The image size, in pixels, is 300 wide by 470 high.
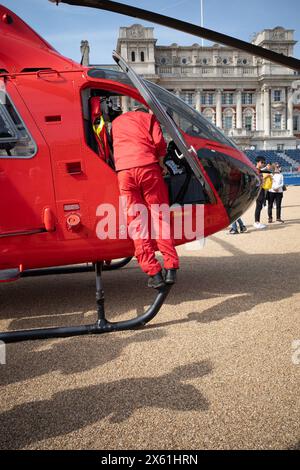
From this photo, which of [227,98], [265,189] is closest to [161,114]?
[265,189]

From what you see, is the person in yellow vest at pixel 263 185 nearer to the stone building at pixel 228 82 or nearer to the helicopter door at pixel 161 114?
the helicopter door at pixel 161 114

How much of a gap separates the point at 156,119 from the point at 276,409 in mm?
2441

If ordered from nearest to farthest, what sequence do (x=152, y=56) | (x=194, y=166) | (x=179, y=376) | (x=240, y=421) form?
(x=240, y=421)
(x=179, y=376)
(x=194, y=166)
(x=152, y=56)

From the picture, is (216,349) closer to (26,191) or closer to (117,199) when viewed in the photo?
(117,199)

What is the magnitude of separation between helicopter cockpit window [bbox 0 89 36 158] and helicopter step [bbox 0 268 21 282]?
103 centimetres

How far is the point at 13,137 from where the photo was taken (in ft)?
10.3

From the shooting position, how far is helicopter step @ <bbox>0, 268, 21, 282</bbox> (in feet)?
9.95

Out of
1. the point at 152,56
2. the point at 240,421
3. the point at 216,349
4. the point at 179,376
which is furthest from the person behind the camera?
the point at 152,56

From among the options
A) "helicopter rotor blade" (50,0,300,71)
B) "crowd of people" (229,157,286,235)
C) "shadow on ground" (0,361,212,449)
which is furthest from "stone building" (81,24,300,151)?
"helicopter rotor blade" (50,0,300,71)

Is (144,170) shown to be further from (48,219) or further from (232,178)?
(232,178)

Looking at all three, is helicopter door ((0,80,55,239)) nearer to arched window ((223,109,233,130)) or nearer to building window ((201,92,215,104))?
arched window ((223,109,233,130))

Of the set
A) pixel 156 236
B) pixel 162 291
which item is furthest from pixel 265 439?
pixel 156 236

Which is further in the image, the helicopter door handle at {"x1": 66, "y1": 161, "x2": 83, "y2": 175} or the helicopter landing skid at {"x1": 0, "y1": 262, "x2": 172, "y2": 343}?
A: the helicopter door handle at {"x1": 66, "y1": 161, "x2": 83, "y2": 175}

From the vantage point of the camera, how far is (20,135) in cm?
316
